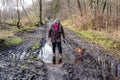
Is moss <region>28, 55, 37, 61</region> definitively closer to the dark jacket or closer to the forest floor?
the forest floor

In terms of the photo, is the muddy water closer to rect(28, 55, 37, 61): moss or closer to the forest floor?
the forest floor

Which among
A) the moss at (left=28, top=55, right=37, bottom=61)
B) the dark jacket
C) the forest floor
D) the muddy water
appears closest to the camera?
the forest floor

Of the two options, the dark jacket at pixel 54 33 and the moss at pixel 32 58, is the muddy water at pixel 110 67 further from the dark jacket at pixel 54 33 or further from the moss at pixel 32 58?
the moss at pixel 32 58

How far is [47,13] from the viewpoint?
260 feet

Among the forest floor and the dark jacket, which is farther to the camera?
the dark jacket

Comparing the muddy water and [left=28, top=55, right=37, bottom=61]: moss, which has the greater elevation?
[left=28, top=55, right=37, bottom=61]: moss

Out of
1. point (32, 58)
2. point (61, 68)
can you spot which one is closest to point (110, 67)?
point (61, 68)

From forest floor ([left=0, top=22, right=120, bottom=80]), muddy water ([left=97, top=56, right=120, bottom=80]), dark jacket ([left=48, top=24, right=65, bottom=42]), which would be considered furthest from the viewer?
dark jacket ([left=48, top=24, right=65, bottom=42])

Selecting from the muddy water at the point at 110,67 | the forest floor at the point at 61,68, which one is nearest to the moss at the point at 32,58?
the forest floor at the point at 61,68

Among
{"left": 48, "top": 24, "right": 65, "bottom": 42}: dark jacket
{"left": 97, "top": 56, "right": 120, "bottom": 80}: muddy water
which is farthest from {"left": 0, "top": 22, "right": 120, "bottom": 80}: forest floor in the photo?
{"left": 48, "top": 24, "right": 65, "bottom": 42}: dark jacket

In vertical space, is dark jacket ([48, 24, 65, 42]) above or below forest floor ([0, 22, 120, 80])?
above

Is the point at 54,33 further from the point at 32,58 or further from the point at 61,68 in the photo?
the point at 61,68

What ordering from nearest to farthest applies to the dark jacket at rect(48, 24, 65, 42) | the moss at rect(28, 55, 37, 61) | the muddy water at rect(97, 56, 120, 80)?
the muddy water at rect(97, 56, 120, 80) → the moss at rect(28, 55, 37, 61) → the dark jacket at rect(48, 24, 65, 42)

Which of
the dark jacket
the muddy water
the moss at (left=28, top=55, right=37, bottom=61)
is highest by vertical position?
the dark jacket
